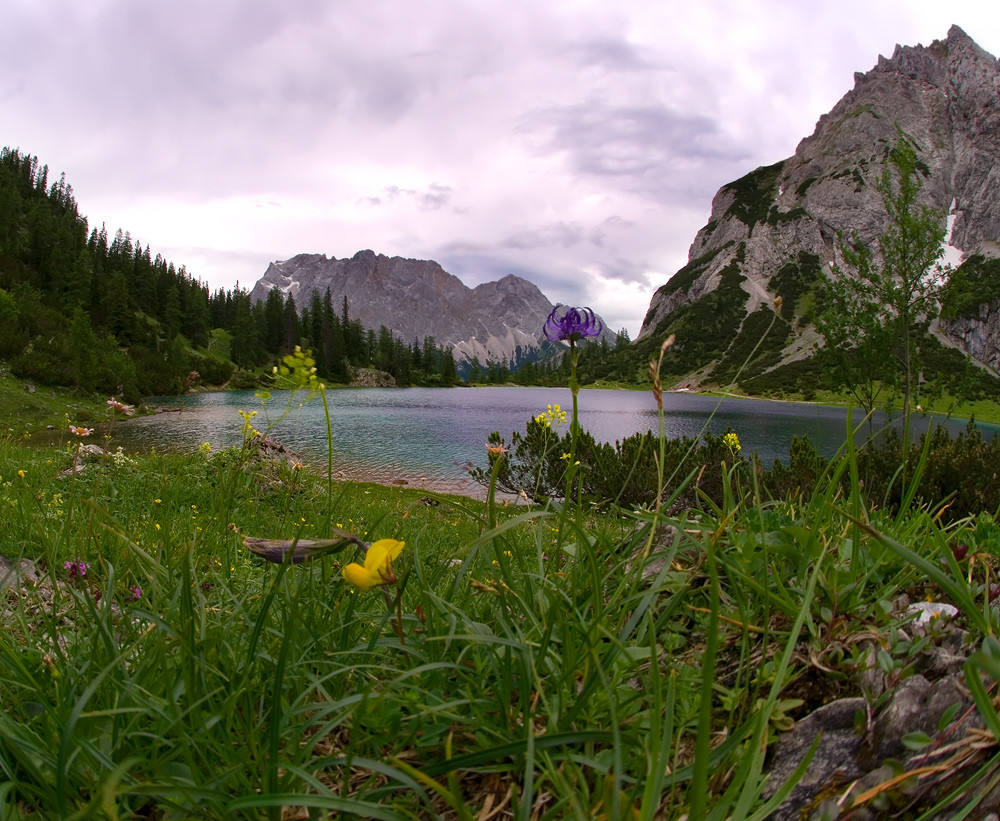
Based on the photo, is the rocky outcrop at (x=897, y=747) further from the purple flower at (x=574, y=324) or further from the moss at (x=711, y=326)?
the moss at (x=711, y=326)

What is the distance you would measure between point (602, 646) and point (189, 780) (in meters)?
0.80

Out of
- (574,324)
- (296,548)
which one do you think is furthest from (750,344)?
(296,548)

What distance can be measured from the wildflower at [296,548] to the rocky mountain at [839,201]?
13119 cm

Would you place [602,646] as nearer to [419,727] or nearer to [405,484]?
[419,727]

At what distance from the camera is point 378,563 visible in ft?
3.39

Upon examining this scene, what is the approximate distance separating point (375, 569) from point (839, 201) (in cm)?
19579

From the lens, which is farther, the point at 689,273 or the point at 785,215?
the point at 689,273

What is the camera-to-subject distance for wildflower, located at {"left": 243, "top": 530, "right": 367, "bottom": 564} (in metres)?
0.99

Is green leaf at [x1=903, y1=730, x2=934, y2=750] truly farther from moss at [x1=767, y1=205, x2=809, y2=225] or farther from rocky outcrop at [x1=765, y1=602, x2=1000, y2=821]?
moss at [x1=767, y1=205, x2=809, y2=225]

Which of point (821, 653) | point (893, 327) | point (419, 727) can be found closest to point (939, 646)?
point (821, 653)

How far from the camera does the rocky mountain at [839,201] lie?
141 meters

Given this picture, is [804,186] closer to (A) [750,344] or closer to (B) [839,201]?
(B) [839,201]

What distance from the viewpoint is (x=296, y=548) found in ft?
3.30

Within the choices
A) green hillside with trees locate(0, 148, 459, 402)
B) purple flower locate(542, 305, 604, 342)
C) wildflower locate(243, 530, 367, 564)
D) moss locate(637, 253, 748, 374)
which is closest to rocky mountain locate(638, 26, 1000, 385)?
moss locate(637, 253, 748, 374)
